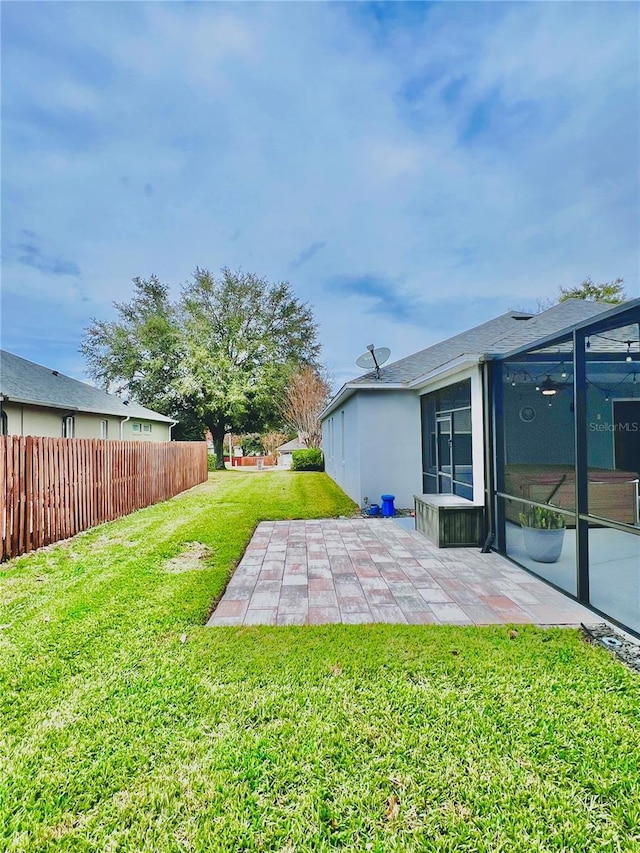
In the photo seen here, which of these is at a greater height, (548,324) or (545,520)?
(548,324)

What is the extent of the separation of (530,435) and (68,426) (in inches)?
544

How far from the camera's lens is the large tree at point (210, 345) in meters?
24.9

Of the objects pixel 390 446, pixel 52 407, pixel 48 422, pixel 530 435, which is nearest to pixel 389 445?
pixel 390 446

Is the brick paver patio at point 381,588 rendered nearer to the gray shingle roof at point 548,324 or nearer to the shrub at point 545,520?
the shrub at point 545,520

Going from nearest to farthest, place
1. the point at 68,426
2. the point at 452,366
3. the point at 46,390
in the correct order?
1. the point at 452,366
2. the point at 46,390
3. the point at 68,426

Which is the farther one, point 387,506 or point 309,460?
point 309,460

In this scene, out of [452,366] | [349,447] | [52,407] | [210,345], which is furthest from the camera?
[210,345]

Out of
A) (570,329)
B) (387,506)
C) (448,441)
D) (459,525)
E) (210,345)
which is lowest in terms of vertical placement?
(387,506)

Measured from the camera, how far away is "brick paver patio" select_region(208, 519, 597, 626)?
3.75 meters

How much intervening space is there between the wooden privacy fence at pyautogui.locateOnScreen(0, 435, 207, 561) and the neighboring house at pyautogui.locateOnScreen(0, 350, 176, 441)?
3654 millimetres

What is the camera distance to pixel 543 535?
16.8 ft

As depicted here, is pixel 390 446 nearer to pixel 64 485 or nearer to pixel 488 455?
pixel 488 455

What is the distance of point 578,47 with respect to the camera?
810cm

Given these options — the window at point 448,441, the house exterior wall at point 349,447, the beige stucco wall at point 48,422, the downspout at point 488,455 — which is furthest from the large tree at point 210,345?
the downspout at point 488,455
